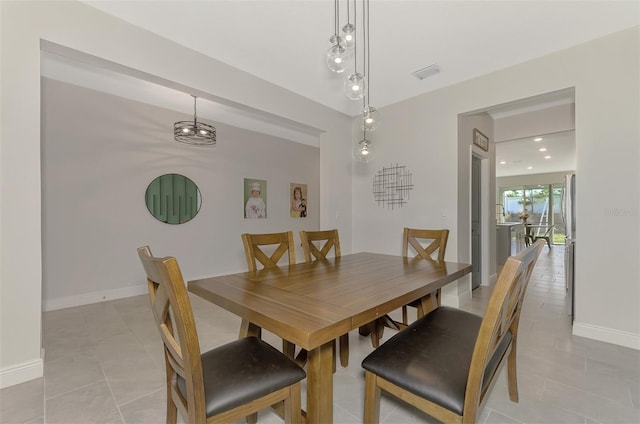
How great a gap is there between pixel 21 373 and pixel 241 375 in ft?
6.14

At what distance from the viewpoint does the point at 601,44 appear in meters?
2.54

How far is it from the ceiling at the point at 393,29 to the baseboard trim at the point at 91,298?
10.6 feet

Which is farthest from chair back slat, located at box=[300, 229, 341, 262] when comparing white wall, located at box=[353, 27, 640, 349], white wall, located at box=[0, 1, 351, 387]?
white wall, located at box=[353, 27, 640, 349]

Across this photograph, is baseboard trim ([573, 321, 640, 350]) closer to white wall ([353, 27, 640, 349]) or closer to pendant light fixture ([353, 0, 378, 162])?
white wall ([353, 27, 640, 349])

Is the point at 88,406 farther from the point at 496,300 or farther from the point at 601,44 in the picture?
the point at 601,44

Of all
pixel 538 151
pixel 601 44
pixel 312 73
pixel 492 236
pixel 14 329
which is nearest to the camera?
pixel 14 329

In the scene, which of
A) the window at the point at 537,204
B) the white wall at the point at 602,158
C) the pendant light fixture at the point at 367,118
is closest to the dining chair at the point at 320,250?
the pendant light fixture at the point at 367,118

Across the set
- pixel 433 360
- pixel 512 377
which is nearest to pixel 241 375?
pixel 433 360

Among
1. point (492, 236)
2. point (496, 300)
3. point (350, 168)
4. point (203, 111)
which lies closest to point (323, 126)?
point (350, 168)

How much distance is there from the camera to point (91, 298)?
3.56 m

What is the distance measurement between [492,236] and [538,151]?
4387 mm

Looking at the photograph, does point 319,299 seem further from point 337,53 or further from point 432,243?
point 432,243

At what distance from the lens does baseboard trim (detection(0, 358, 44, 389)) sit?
5.94 feet

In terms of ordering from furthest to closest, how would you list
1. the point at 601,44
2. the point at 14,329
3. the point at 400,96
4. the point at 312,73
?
the point at 400,96, the point at 312,73, the point at 601,44, the point at 14,329
